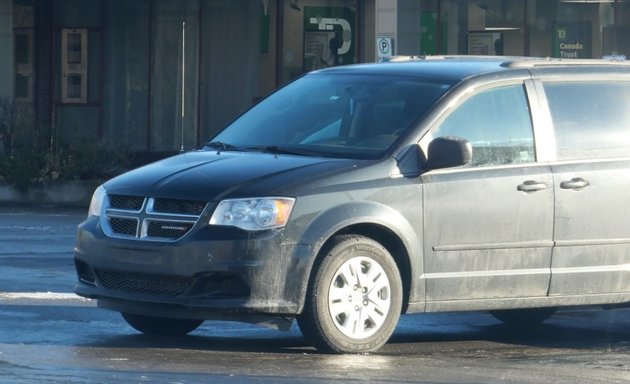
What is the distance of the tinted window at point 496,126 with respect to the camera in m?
9.14

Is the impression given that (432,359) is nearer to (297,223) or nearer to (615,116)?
(297,223)

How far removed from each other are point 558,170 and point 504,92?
1.93 feet

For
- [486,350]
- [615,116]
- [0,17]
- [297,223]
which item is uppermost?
[0,17]

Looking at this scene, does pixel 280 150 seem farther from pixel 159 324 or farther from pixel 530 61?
pixel 530 61

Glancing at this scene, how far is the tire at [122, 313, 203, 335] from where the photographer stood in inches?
366

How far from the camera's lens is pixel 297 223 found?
27.5ft

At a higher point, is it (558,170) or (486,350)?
(558,170)

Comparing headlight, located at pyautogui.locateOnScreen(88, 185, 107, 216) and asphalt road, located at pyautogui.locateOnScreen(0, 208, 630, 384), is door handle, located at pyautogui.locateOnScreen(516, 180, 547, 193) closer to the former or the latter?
asphalt road, located at pyautogui.locateOnScreen(0, 208, 630, 384)

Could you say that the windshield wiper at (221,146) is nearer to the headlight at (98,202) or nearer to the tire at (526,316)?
the headlight at (98,202)

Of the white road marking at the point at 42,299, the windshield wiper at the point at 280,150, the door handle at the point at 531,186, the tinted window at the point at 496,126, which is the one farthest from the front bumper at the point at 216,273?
the white road marking at the point at 42,299

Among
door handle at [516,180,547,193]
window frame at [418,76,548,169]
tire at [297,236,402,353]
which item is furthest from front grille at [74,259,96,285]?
door handle at [516,180,547,193]

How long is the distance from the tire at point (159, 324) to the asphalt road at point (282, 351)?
0.09 metres

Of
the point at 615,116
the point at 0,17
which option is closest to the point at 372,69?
the point at 615,116

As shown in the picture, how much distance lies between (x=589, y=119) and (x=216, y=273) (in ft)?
9.22
